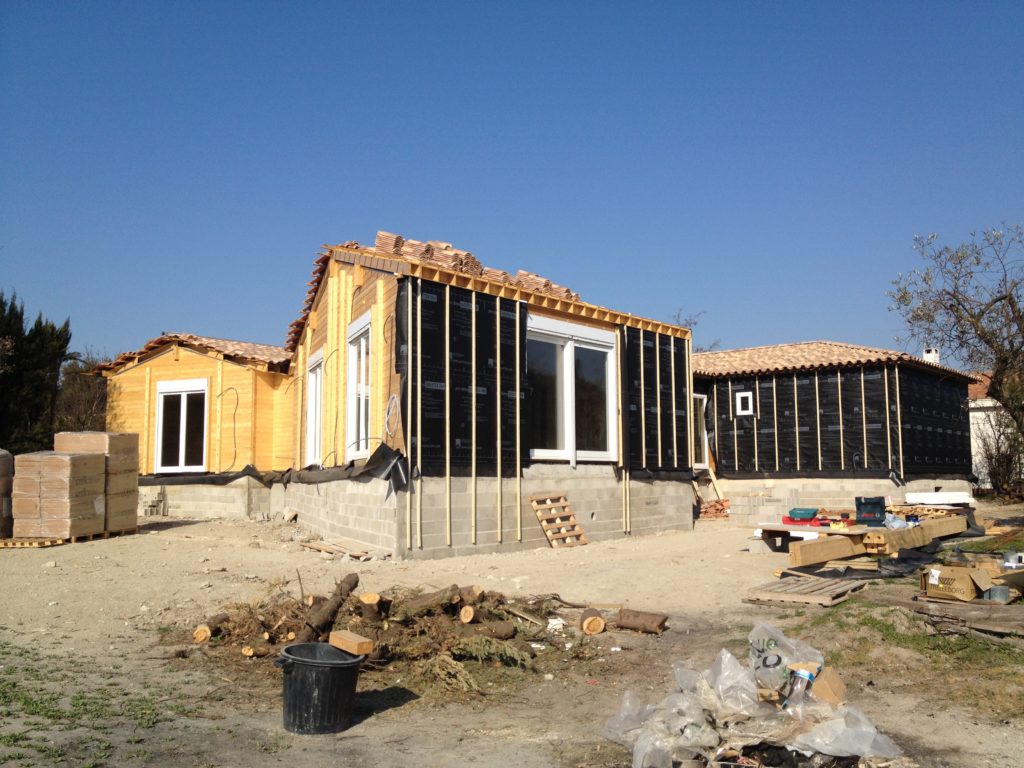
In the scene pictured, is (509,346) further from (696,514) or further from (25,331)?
(25,331)

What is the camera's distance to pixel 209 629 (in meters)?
7.90

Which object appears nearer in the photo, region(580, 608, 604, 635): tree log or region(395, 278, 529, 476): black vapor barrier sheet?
region(580, 608, 604, 635): tree log

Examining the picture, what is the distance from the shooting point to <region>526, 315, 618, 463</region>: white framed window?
14.9m

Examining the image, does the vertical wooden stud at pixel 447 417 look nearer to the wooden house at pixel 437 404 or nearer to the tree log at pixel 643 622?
the wooden house at pixel 437 404

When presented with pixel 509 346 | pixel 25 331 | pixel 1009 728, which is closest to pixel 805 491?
pixel 509 346

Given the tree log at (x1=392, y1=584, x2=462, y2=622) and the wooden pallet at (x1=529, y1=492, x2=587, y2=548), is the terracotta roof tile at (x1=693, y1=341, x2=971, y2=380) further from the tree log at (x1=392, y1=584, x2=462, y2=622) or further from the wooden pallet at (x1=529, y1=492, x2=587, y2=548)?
the tree log at (x1=392, y1=584, x2=462, y2=622)

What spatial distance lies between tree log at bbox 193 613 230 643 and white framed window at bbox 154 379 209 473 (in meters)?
12.5

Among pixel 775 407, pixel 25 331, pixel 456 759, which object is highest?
pixel 25 331

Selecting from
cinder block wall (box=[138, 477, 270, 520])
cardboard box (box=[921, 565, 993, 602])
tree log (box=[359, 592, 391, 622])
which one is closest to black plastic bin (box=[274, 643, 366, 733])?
tree log (box=[359, 592, 391, 622])

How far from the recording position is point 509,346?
46.4 ft

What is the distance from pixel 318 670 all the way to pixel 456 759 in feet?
3.77

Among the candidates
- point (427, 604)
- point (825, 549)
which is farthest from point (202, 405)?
point (825, 549)

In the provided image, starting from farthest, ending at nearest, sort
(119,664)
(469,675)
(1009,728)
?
(119,664) < (469,675) < (1009,728)

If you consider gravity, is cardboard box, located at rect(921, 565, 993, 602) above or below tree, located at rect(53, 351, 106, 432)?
below
